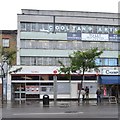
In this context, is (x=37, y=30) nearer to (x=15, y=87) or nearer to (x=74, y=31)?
(x=74, y=31)

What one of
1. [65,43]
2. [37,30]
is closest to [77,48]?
Answer: [65,43]

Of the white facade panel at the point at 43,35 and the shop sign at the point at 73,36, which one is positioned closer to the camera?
the white facade panel at the point at 43,35

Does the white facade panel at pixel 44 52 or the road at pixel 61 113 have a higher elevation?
the white facade panel at pixel 44 52

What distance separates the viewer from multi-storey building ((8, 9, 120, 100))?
171 feet

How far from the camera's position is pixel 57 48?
56562mm

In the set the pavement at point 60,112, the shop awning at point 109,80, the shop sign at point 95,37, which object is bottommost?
the pavement at point 60,112

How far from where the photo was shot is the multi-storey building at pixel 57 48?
52.2 metres

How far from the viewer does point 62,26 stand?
190 feet

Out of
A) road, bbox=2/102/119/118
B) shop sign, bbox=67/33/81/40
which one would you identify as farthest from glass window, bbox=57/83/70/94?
road, bbox=2/102/119/118

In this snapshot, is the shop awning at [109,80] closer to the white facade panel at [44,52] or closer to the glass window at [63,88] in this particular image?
the glass window at [63,88]

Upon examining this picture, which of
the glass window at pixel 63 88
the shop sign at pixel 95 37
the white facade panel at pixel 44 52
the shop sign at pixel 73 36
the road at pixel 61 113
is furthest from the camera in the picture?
the shop sign at pixel 95 37

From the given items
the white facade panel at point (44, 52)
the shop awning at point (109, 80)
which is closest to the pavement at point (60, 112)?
the shop awning at point (109, 80)

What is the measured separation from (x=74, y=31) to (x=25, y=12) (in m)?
9.02

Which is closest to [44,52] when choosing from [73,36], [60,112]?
[73,36]
